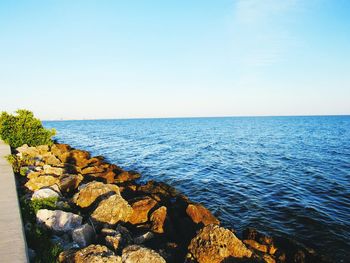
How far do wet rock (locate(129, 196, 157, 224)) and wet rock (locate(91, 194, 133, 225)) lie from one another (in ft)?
1.15

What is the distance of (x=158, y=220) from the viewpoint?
10.2m

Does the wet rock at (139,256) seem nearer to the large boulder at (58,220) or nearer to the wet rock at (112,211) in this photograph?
the large boulder at (58,220)

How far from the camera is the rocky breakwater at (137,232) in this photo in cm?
723

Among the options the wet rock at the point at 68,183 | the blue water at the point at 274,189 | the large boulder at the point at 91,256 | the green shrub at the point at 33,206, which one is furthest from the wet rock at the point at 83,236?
the blue water at the point at 274,189

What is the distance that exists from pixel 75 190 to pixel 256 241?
10.4 metres

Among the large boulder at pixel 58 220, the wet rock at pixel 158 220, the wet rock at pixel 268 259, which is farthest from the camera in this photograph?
the wet rock at pixel 158 220

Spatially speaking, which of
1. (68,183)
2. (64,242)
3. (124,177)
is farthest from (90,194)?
(124,177)

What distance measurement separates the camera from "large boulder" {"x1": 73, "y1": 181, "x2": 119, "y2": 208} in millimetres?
11219

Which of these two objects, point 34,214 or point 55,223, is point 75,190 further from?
point 55,223

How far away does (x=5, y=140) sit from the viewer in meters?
24.9

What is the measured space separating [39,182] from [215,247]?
10.6m

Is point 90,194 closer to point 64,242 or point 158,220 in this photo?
point 64,242

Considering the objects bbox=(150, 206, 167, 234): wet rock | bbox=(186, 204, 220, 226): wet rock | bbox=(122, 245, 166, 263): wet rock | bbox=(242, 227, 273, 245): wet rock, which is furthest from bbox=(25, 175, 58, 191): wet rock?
bbox=(242, 227, 273, 245): wet rock

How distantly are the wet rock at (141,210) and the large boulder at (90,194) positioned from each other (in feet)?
4.63
